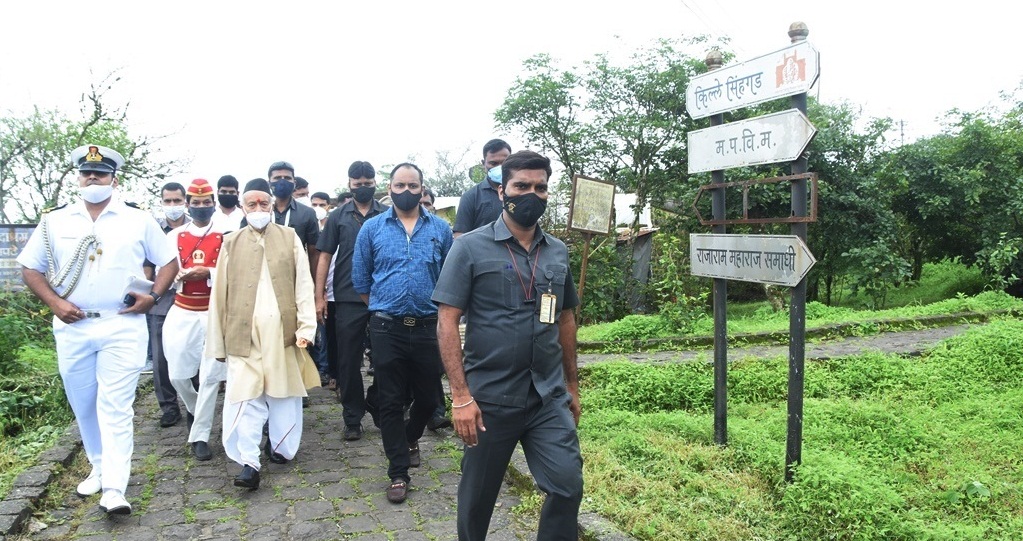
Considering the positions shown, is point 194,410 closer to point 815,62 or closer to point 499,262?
point 499,262

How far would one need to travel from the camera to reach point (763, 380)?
690cm

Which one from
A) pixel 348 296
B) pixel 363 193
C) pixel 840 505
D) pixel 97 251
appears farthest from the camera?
pixel 363 193

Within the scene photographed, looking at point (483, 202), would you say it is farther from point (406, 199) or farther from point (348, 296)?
point (348, 296)

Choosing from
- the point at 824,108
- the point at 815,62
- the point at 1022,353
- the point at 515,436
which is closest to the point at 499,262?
the point at 515,436

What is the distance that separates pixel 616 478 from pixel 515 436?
1.56 m

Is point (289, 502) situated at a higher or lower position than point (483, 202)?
lower

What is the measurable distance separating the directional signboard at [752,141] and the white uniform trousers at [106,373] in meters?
3.89

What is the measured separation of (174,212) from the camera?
6.87 m

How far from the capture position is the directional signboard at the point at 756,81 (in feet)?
14.4

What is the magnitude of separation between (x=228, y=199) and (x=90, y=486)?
2.52 metres

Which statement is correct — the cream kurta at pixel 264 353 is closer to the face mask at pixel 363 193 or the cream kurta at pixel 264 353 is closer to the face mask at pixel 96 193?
the face mask at pixel 96 193

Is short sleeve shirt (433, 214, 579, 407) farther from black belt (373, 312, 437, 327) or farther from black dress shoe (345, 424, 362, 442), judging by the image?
black dress shoe (345, 424, 362, 442)

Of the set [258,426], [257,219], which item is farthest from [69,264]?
[258,426]

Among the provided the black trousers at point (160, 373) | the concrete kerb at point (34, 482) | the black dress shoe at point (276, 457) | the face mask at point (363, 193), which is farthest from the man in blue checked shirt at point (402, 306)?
the black trousers at point (160, 373)
